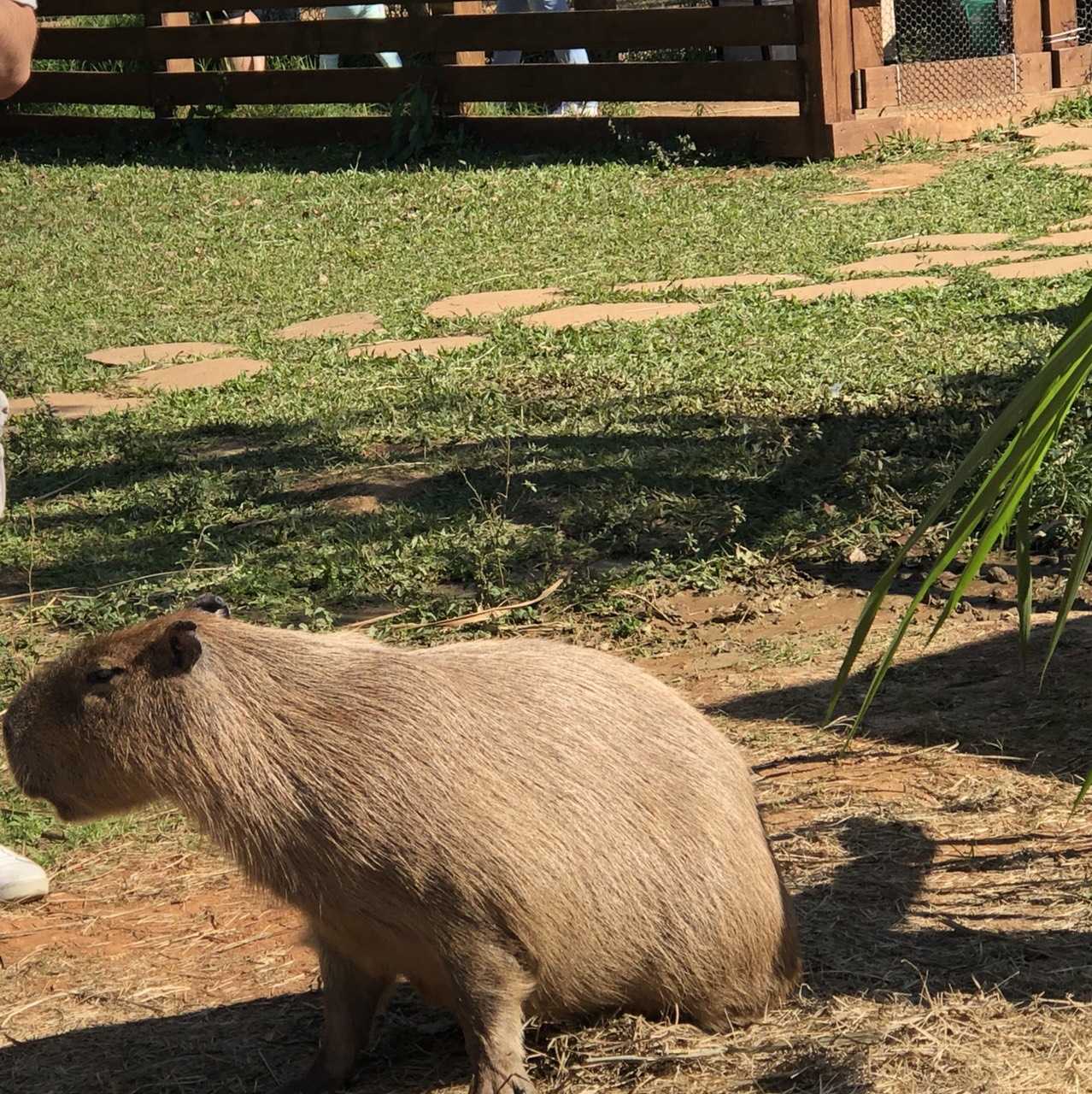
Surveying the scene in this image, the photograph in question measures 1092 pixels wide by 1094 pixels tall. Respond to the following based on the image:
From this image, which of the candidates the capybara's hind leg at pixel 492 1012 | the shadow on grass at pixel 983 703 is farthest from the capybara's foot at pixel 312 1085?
the shadow on grass at pixel 983 703

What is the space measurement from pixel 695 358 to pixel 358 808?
4.70 m

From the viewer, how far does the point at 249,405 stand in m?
7.05

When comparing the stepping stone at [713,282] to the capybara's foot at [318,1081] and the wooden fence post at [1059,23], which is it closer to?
the wooden fence post at [1059,23]

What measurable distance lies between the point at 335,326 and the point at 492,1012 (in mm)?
6251

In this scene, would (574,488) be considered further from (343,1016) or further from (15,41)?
(343,1016)

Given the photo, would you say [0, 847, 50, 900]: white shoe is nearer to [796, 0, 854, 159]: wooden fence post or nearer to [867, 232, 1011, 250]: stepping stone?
[867, 232, 1011, 250]: stepping stone

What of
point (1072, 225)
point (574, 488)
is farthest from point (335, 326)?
point (1072, 225)

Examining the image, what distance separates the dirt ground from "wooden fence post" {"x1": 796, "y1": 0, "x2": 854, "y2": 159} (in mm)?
7482

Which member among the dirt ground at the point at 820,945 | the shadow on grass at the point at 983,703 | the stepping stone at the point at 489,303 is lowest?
the dirt ground at the point at 820,945

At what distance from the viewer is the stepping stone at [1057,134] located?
1101 cm

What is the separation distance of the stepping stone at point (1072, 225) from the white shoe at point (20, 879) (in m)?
6.77

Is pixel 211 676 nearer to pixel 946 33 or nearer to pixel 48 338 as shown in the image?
pixel 48 338

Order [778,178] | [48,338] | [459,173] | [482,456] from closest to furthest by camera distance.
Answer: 1. [482,456]
2. [48,338]
3. [778,178]
4. [459,173]

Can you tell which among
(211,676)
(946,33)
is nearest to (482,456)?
(211,676)
